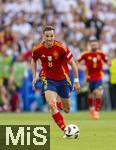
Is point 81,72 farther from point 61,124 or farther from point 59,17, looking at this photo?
point 61,124

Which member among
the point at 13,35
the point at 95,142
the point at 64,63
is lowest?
the point at 95,142

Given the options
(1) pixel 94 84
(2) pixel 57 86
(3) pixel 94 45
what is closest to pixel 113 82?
(1) pixel 94 84

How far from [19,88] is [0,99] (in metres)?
1.21

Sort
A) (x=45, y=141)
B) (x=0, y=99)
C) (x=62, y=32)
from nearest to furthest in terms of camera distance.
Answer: (x=45, y=141), (x=0, y=99), (x=62, y=32)

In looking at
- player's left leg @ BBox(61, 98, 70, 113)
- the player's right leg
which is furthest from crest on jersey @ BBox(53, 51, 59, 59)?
player's left leg @ BBox(61, 98, 70, 113)

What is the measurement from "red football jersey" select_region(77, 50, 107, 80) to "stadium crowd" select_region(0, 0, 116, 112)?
3.74 metres

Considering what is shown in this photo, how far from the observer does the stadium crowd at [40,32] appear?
2673cm

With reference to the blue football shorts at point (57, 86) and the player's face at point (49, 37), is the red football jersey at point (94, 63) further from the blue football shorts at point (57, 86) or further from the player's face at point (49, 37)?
the player's face at point (49, 37)

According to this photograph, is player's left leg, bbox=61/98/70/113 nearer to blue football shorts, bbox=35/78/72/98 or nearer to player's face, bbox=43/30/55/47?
blue football shorts, bbox=35/78/72/98

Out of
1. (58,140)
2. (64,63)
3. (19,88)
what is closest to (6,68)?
(19,88)

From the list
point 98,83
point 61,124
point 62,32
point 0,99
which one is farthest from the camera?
point 62,32

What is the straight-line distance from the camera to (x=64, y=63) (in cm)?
1545

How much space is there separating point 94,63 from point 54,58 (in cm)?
821

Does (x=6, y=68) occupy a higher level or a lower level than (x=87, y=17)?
lower
